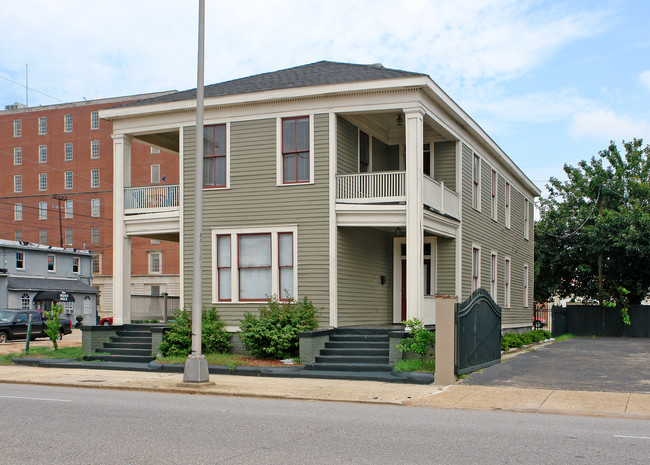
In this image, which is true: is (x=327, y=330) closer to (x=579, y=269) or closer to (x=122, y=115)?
(x=122, y=115)

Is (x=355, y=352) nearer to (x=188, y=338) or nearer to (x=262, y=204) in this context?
(x=188, y=338)

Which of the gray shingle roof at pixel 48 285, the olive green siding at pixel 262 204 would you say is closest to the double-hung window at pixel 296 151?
the olive green siding at pixel 262 204

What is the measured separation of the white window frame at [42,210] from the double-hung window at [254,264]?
6620 cm

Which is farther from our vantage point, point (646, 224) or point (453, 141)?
point (646, 224)

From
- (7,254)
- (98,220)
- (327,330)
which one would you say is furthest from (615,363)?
(98,220)

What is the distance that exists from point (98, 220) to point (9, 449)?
237 ft

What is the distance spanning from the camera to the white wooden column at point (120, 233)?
22500mm

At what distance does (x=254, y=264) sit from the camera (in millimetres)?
20766

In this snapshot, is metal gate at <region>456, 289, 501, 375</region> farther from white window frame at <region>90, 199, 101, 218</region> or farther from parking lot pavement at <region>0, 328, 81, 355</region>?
white window frame at <region>90, 199, 101, 218</region>

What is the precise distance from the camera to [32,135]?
272ft

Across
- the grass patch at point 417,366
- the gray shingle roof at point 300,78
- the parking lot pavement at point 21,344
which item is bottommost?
the parking lot pavement at point 21,344

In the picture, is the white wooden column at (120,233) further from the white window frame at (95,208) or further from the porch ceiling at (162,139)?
the white window frame at (95,208)

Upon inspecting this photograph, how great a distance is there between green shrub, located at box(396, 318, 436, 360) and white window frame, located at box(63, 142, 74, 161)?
70.4m

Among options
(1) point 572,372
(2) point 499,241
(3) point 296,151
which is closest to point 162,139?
(3) point 296,151
